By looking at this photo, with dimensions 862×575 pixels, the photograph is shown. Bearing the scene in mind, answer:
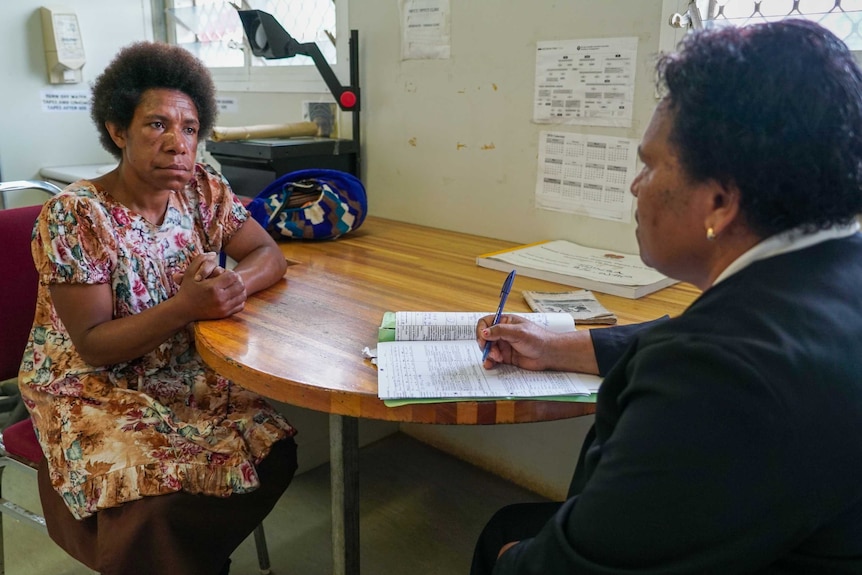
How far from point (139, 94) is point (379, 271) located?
64 centimetres

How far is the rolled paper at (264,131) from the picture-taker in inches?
87.4

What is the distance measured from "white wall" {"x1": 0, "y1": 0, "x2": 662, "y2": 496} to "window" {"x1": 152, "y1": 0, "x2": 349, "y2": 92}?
0.09 meters

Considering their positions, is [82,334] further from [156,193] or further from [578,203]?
[578,203]

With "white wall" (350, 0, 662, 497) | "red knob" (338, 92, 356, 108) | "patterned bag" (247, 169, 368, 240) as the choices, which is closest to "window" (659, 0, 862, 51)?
"white wall" (350, 0, 662, 497)

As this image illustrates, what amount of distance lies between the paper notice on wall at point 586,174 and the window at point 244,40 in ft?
2.83

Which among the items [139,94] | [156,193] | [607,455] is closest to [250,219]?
[156,193]

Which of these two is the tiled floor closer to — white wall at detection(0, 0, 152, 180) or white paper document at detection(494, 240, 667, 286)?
white paper document at detection(494, 240, 667, 286)

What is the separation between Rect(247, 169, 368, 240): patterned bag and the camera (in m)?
1.94

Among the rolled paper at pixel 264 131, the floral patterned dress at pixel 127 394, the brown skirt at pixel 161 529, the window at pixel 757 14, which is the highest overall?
the window at pixel 757 14

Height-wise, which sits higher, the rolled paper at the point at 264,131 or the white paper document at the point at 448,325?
the rolled paper at the point at 264,131

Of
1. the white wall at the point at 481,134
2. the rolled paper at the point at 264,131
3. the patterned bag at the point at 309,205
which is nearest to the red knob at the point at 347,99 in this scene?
the white wall at the point at 481,134

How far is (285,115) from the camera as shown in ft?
8.76

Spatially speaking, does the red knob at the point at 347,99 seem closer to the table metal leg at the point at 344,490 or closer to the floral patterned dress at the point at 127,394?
the floral patterned dress at the point at 127,394

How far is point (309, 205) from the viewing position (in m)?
1.95
